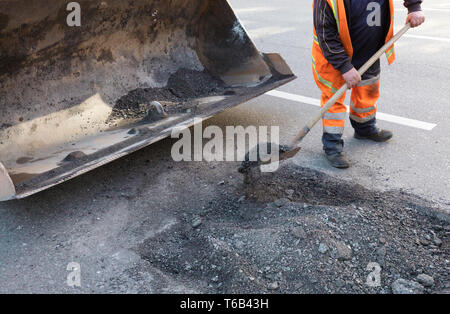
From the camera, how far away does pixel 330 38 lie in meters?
3.21

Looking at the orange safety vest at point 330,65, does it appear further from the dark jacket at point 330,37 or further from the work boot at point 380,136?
the work boot at point 380,136

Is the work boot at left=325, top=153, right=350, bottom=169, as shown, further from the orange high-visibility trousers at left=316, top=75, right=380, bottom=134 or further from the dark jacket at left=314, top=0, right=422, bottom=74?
the dark jacket at left=314, top=0, right=422, bottom=74

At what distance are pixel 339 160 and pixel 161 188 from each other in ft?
4.20

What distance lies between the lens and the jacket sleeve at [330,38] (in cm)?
316

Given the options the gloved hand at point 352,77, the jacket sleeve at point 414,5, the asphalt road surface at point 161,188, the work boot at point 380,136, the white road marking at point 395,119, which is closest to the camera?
the asphalt road surface at point 161,188

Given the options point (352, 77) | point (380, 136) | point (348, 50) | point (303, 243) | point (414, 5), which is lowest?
point (303, 243)

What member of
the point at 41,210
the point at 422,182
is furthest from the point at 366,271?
the point at 41,210

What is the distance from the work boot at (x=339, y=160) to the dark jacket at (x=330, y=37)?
64 cm

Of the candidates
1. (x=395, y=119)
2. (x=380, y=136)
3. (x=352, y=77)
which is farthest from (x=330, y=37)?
(x=395, y=119)

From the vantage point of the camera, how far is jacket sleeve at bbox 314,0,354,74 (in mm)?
3162

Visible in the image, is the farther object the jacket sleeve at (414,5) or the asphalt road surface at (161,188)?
the jacket sleeve at (414,5)

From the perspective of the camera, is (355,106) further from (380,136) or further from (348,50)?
(348,50)

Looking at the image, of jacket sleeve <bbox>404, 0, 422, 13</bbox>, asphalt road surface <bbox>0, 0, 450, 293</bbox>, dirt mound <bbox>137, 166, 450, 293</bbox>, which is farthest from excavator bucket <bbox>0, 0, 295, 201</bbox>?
jacket sleeve <bbox>404, 0, 422, 13</bbox>

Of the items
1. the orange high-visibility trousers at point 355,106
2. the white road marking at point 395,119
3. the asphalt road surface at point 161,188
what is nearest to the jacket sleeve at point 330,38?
the orange high-visibility trousers at point 355,106
